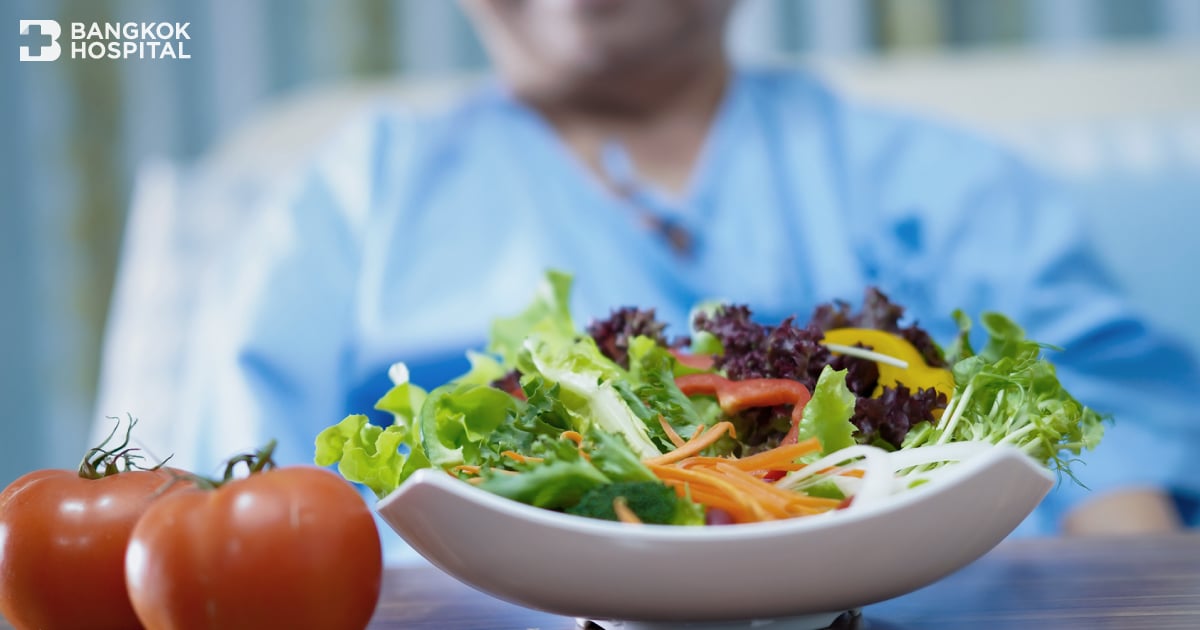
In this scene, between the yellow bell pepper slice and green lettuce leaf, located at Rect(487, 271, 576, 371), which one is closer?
the yellow bell pepper slice

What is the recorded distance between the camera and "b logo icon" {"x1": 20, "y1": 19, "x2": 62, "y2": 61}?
246 centimetres

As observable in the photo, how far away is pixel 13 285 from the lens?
2.60 m

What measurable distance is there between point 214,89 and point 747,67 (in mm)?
1409

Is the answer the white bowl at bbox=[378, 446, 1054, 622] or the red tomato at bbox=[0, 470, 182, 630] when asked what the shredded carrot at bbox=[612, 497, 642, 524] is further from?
the red tomato at bbox=[0, 470, 182, 630]

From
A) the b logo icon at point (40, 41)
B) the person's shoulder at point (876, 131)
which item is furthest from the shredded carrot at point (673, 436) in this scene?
the b logo icon at point (40, 41)

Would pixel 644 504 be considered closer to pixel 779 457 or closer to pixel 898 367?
pixel 779 457

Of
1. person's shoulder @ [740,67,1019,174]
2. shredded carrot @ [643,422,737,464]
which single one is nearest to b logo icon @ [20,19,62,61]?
person's shoulder @ [740,67,1019,174]

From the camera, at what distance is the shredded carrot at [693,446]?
0.57m

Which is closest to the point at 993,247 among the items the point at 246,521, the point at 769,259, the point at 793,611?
the point at 769,259

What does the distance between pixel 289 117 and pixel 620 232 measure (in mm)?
1039

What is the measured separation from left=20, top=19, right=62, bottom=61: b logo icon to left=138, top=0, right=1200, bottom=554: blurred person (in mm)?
1197

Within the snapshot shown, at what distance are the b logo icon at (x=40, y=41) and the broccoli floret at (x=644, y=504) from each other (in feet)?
7.82

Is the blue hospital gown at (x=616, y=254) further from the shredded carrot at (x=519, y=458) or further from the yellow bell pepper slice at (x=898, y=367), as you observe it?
the shredded carrot at (x=519, y=458)

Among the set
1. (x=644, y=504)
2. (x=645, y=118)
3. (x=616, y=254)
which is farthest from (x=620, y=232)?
(x=644, y=504)
